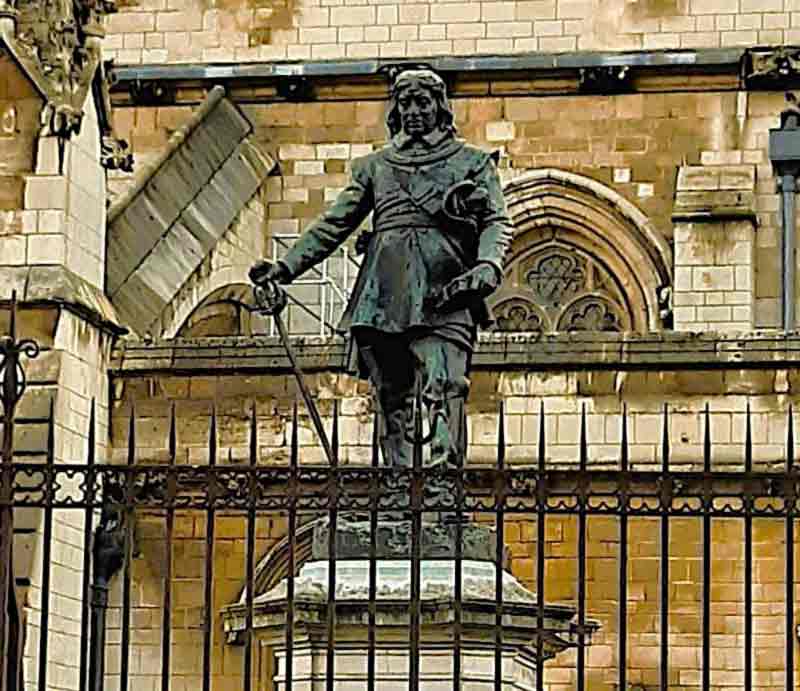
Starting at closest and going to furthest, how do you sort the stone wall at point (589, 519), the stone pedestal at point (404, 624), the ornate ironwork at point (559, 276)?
1. the stone pedestal at point (404, 624)
2. the stone wall at point (589, 519)
3. the ornate ironwork at point (559, 276)

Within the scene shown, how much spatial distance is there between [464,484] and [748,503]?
38.7 inches

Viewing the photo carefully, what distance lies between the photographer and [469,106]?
27172mm

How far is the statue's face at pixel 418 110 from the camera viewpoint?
11.3m

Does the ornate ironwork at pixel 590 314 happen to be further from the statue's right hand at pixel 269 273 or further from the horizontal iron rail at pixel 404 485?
the horizontal iron rail at pixel 404 485

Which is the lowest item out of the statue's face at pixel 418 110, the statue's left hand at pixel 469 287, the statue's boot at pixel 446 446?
the statue's boot at pixel 446 446

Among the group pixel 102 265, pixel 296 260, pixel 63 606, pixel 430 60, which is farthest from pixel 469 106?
pixel 296 260

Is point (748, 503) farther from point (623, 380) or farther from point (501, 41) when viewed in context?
point (501, 41)

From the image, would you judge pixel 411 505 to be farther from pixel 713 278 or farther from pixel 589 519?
pixel 713 278

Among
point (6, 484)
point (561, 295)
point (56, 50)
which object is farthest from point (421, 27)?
point (6, 484)

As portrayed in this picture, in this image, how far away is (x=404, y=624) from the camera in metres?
10.9

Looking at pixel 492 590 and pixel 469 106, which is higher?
pixel 469 106

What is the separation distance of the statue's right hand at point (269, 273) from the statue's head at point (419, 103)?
2.29ft

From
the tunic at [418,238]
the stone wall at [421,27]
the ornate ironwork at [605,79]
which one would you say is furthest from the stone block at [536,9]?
the tunic at [418,238]

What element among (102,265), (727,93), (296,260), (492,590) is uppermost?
(727,93)
